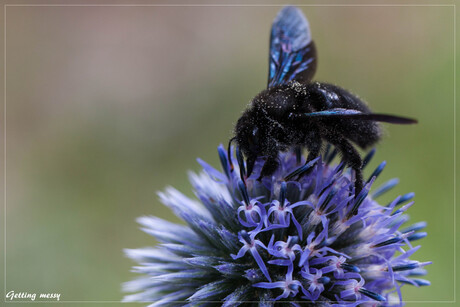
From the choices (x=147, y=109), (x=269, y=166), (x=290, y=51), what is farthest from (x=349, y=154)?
(x=147, y=109)

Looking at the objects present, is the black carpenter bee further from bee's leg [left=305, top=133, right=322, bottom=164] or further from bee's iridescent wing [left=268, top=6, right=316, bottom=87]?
bee's iridescent wing [left=268, top=6, right=316, bottom=87]

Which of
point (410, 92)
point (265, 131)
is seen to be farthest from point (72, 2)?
point (265, 131)

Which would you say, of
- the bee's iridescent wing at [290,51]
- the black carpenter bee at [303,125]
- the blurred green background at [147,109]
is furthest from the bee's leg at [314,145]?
the blurred green background at [147,109]

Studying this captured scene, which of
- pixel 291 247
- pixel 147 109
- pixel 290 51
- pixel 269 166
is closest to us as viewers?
pixel 291 247

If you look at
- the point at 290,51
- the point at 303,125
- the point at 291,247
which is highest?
the point at 290,51

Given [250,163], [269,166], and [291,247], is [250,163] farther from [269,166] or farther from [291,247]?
[291,247]

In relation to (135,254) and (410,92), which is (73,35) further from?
(135,254)

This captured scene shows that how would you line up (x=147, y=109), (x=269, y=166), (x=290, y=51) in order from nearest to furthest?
(x=269, y=166), (x=290, y=51), (x=147, y=109)

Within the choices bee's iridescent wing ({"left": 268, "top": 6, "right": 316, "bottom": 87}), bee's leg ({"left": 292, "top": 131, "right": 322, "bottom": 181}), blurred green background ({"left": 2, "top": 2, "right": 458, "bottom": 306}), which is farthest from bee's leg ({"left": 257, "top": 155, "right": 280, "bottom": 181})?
blurred green background ({"left": 2, "top": 2, "right": 458, "bottom": 306})
